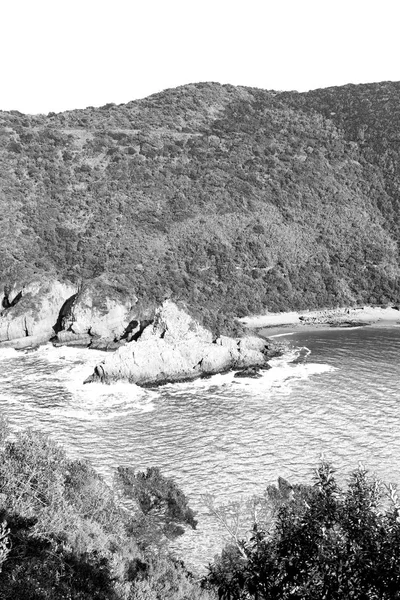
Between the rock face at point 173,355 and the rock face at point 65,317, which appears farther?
the rock face at point 65,317

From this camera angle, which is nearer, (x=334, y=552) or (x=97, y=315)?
(x=334, y=552)

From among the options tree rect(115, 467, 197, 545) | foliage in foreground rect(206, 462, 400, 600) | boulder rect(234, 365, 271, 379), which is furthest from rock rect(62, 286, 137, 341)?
foliage in foreground rect(206, 462, 400, 600)

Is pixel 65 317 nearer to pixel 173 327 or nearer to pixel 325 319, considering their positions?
pixel 173 327

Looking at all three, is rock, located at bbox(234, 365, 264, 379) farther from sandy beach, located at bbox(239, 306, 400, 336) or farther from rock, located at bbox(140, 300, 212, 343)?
sandy beach, located at bbox(239, 306, 400, 336)

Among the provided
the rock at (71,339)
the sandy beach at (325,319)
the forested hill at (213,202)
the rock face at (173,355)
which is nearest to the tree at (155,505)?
the rock face at (173,355)

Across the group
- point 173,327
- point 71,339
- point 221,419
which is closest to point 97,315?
point 71,339

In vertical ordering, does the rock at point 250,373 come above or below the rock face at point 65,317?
below

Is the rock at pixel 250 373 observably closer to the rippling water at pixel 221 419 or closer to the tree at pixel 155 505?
the rippling water at pixel 221 419

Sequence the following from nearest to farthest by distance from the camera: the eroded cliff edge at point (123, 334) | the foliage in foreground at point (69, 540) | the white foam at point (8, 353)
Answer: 1. the foliage in foreground at point (69, 540)
2. the eroded cliff edge at point (123, 334)
3. the white foam at point (8, 353)
